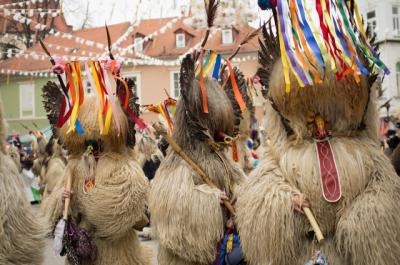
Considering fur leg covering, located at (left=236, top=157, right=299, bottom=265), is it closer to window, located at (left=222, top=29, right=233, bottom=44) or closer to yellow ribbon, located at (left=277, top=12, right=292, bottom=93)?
yellow ribbon, located at (left=277, top=12, right=292, bottom=93)

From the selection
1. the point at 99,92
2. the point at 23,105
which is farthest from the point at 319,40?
the point at 23,105

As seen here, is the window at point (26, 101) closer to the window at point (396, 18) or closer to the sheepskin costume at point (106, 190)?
the window at point (396, 18)

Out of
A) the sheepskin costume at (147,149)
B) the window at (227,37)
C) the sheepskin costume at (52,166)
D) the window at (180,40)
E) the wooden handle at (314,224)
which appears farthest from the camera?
the window at (180,40)

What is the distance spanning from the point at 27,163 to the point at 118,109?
9704 millimetres

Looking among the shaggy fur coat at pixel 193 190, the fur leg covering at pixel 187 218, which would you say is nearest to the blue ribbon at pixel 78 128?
the shaggy fur coat at pixel 193 190

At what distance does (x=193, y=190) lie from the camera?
4.29 meters

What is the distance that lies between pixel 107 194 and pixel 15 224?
1.68 m

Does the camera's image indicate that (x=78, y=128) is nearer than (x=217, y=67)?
No

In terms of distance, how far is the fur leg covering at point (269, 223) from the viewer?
326cm

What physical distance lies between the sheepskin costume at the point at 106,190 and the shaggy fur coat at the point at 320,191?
5.97 feet

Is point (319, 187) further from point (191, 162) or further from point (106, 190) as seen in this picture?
point (106, 190)

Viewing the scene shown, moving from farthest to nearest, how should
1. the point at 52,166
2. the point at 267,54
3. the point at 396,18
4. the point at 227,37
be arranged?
1. the point at 396,18
2. the point at 227,37
3. the point at 52,166
4. the point at 267,54

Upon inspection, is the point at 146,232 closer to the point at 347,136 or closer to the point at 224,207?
the point at 224,207

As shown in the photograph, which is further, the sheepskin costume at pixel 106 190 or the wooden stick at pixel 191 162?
the sheepskin costume at pixel 106 190
